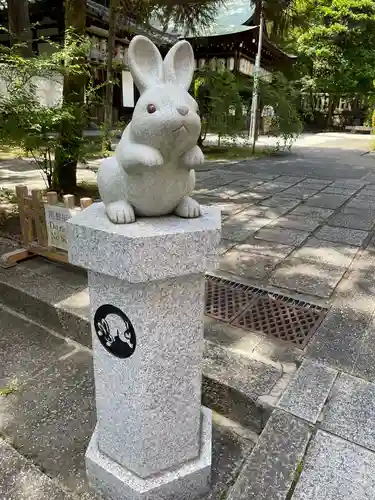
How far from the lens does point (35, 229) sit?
374 centimetres

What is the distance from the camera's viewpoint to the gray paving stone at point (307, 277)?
3.23 metres

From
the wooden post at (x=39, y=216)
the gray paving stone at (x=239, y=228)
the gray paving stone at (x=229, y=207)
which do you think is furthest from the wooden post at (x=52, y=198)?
the gray paving stone at (x=229, y=207)

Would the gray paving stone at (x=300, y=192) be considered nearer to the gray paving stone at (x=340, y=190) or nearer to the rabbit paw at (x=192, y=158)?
the gray paving stone at (x=340, y=190)

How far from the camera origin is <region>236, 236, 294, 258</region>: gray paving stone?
4016 mm

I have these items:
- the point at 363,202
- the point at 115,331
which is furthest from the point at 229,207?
the point at 115,331

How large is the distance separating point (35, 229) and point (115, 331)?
2594 millimetres

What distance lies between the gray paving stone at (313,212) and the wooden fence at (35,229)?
343cm

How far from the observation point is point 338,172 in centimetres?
934

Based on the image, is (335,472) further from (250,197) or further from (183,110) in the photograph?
(250,197)

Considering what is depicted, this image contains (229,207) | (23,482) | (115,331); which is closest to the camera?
(115,331)

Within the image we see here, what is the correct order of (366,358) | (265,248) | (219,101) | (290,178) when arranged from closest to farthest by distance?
(366,358)
(265,248)
(290,178)
(219,101)

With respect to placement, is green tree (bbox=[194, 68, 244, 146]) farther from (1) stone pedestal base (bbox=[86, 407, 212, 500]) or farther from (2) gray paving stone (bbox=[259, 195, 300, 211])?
(1) stone pedestal base (bbox=[86, 407, 212, 500])

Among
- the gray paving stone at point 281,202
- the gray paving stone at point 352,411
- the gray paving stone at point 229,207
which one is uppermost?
the gray paving stone at point 281,202

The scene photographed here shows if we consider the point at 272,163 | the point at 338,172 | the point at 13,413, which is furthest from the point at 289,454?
the point at 272,163
